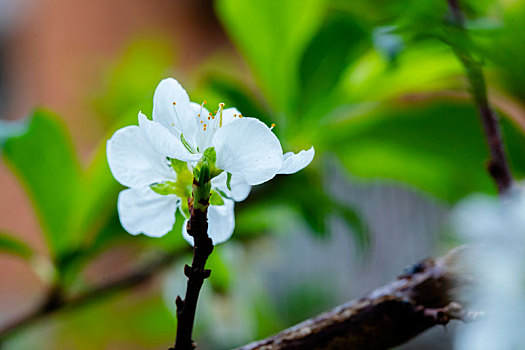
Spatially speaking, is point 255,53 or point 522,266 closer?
point 522,266

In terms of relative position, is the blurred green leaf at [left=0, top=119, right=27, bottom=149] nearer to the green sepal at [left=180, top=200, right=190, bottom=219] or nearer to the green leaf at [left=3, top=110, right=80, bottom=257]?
the green leaf at [left=3, top=110, right=80, bottom=257]

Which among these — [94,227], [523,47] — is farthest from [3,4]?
[523,47]

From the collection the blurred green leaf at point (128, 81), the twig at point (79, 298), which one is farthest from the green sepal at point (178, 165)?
the blurred green leaf at point (128, 81)

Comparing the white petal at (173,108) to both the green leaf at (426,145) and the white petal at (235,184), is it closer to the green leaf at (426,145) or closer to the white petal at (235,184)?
the white petal at (235,184)

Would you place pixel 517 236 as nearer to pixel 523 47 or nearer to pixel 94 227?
pixel 523 47

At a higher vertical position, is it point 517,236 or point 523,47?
point 523,47

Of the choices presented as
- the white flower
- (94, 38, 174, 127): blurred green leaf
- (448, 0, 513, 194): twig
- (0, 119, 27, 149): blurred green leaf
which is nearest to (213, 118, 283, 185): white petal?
the white flower
